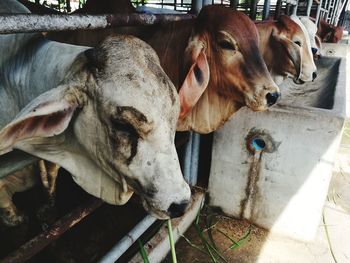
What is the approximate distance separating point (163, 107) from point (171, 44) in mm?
951

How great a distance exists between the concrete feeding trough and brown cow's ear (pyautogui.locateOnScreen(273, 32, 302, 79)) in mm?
331

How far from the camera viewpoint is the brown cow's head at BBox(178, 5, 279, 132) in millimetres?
1805

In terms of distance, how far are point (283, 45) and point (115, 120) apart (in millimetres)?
1877

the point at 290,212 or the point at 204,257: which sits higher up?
the point at 290,212

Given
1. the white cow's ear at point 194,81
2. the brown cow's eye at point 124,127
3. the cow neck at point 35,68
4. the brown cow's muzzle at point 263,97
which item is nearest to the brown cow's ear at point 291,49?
the brown cow's muzzle at point 263,97

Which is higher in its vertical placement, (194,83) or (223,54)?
(223,54)

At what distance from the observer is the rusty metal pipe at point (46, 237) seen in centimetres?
129

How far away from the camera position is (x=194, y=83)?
1801 mm

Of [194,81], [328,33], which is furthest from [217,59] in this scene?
[328,33]

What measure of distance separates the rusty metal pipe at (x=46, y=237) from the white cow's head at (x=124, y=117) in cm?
41

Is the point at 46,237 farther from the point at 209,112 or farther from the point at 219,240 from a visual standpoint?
the point at 219,240

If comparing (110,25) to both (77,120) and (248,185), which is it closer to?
(77,120)

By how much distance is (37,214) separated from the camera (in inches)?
86.5

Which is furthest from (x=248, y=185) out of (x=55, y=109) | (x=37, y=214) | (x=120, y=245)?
(x=55, y=109)
